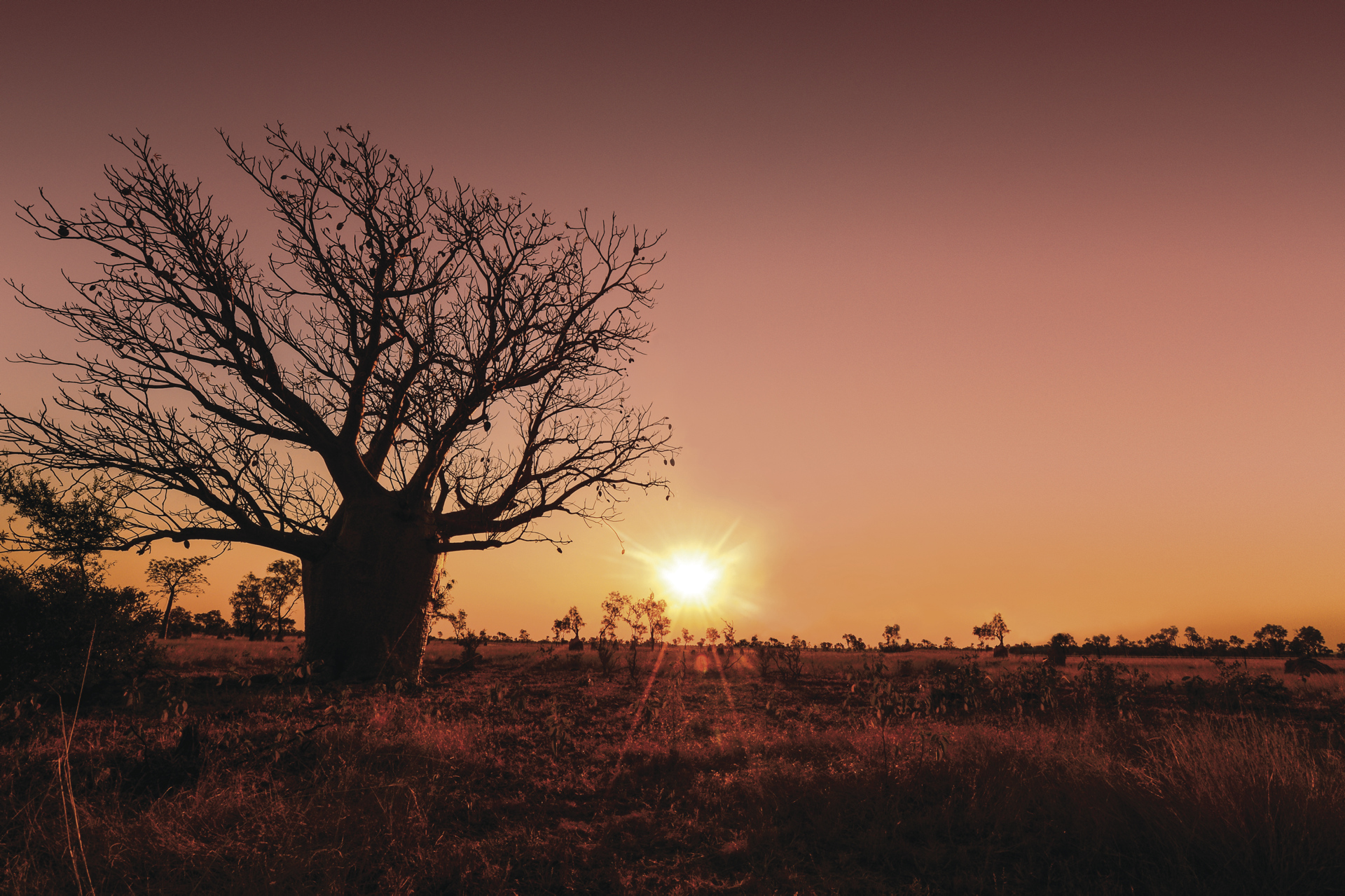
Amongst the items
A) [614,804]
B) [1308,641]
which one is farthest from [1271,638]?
[614,804]

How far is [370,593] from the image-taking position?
7.77 meters

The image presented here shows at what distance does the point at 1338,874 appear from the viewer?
2.94 meters

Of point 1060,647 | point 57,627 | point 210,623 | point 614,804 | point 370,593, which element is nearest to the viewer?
point 614,804

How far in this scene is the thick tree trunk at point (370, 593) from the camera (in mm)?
7691

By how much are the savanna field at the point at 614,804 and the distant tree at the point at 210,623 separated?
1759 inches

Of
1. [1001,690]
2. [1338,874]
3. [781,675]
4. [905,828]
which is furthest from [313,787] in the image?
[781,675]

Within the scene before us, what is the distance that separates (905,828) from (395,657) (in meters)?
6.52

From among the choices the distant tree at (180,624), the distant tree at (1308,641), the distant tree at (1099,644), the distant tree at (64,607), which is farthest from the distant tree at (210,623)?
the distant tree at (1308,641)

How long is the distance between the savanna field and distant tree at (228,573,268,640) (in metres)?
33.5

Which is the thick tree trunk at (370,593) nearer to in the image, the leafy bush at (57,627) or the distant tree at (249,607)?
the leafy bush at (57,627)

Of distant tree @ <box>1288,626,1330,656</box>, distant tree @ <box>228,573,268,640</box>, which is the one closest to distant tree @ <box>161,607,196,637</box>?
distant tree @ <box>228,573,268,640</box>

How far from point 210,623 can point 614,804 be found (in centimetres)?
5582

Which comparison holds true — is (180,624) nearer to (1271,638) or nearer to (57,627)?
(57,627)

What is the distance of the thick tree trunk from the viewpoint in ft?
25.2
